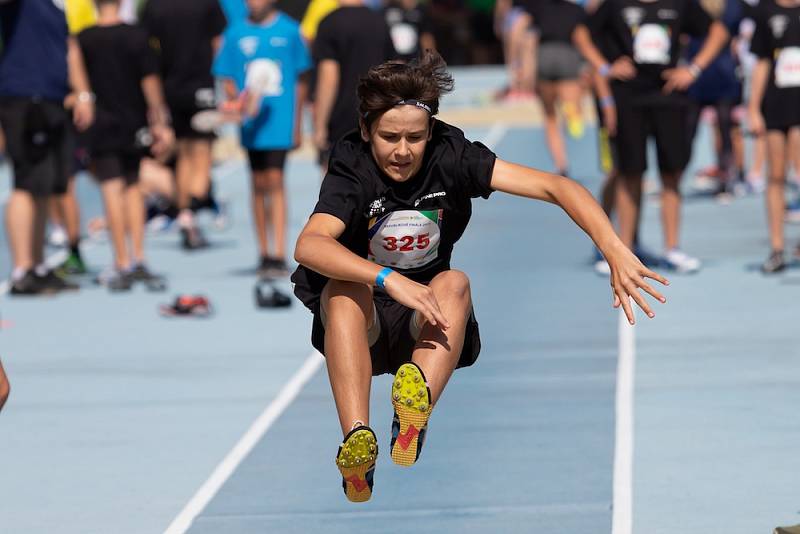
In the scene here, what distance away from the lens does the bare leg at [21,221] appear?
12.4 m

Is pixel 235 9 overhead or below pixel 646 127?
overhead

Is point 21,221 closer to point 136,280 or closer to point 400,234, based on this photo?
point 136,280

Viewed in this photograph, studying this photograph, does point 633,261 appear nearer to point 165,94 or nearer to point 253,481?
point 253,481

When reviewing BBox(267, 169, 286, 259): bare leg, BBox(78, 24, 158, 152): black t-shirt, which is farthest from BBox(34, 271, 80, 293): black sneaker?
BBox(267, 169, 286, 259): bare leg

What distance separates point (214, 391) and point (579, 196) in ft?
13.8

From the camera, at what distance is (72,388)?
9.62m

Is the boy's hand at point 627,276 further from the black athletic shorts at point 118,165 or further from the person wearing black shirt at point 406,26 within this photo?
the person wearing black shirt at point 406,26

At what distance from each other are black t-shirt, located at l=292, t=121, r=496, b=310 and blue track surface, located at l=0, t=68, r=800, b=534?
1.23 meters

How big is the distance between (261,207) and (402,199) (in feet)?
23.9

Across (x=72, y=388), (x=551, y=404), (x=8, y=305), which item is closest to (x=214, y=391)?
(x=72, y=388)

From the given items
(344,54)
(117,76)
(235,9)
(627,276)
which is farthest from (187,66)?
(627,276)

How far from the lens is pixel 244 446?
8117 millimetres

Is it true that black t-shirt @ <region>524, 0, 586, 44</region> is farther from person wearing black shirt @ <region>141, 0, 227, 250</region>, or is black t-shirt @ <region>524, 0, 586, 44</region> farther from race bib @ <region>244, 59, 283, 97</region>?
race bib @ <region>244, 59, 283, 97</region>

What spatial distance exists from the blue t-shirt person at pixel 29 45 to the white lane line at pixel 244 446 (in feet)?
11.1
